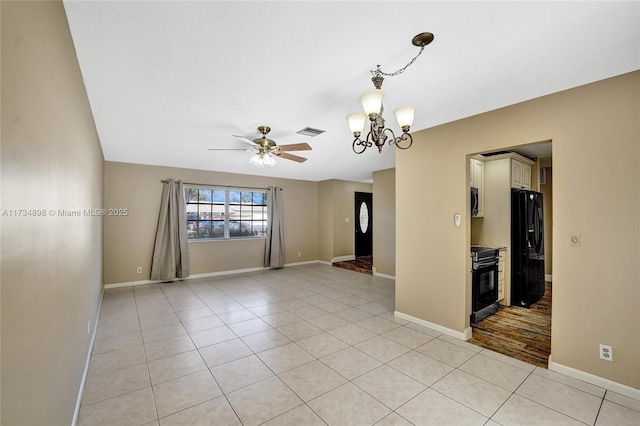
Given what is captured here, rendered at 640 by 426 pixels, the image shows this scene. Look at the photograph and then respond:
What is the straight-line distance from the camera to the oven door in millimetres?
3615

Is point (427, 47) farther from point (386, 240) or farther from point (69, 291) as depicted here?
point (386, 240)

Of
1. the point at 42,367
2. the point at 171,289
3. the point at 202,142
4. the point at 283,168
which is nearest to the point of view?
the point at 42,367

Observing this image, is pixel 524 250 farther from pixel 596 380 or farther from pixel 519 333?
pixel 596 380

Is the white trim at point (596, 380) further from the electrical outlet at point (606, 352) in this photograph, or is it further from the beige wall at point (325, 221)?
the beige wall at point (325, 221)

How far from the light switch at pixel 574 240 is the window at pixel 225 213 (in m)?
6.03

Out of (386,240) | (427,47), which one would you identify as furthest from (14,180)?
(386,240)

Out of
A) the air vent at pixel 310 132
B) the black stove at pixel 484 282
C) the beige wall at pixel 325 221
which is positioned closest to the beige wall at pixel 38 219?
the air vent at pixel 310 132

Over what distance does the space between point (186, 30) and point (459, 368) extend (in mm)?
3397

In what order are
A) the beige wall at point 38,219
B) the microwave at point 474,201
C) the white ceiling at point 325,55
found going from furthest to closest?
the microwave at point 474,201 → the white ceiling at point 325,55 → the beige wall at point 38,219

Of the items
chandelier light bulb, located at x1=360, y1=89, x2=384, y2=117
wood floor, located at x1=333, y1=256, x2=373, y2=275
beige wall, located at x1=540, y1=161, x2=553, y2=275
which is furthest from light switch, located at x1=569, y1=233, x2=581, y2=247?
wood floor, located at x1=333, y1=256, x2=373, y2=275

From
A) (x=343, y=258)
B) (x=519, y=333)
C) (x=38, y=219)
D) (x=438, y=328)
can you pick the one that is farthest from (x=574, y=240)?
(x=343, y=258)

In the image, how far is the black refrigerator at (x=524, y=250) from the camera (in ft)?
14.0

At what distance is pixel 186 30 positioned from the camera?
1.70 meters

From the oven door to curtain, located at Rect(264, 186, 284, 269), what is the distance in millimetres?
4709
